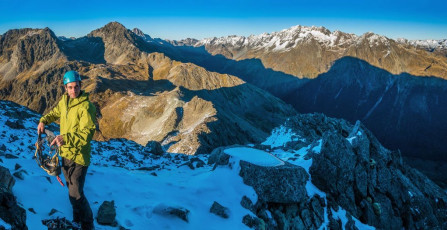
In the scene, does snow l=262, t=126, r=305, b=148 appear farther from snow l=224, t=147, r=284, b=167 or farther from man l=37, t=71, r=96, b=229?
man l=37, t=71, r=96, b=229

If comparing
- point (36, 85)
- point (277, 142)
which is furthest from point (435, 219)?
point (36, 85)

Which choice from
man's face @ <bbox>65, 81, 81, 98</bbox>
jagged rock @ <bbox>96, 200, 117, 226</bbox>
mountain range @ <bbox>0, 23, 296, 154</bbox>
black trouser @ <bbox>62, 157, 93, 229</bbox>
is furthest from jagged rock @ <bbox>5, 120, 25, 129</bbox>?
mountain range @ <bbox>0, 23, 296, 154</bbox>

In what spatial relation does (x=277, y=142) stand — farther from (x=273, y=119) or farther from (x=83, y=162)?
(x=273, y=119)

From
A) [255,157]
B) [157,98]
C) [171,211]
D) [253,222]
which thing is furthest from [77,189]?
[157,98]

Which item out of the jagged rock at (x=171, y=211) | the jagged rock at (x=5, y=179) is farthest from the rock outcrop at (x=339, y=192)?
the jagged rock at (x=5, y=179)

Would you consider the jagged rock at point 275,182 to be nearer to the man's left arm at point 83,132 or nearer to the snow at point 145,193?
the snow at point 145,193

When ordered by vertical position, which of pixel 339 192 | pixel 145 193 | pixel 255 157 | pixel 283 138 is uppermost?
pixel 255 157

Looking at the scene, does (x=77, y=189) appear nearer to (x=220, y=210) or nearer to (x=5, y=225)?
(x=5, y=225)
